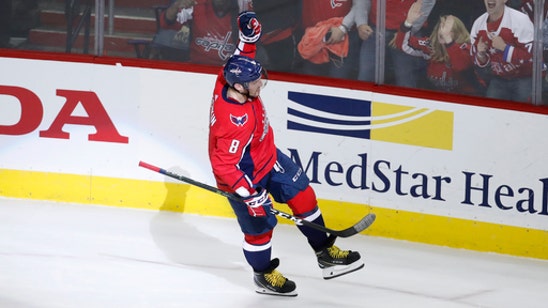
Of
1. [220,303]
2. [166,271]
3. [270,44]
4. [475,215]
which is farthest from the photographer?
[270,44]

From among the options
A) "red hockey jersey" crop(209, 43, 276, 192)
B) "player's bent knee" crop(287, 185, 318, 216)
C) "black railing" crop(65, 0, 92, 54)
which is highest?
"black railing" crop(65, 0, 92, 54)

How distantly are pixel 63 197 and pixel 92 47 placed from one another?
3.21 feet

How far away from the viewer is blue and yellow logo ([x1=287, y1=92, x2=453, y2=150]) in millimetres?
6246

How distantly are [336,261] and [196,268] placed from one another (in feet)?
2.73

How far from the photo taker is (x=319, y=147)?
6.54m

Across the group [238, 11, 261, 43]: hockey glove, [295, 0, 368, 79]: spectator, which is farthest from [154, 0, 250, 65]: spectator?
[238, 11, 261, 43]: hockey glove

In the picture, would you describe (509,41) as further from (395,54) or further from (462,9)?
(395,54)

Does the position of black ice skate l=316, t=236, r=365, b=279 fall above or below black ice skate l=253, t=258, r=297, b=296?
above

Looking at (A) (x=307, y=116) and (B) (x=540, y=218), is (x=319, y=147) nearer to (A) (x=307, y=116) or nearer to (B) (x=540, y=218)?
(A) (x=307, y=116)

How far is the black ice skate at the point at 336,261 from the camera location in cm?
542

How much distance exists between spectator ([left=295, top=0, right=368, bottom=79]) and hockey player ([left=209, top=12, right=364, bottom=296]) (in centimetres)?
120

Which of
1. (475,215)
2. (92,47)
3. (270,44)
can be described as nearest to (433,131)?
(475,215)

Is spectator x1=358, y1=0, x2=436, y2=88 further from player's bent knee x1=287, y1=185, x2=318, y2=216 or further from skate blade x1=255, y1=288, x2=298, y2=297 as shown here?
skate blade x1=255, y1=288, x2=298, y2=297

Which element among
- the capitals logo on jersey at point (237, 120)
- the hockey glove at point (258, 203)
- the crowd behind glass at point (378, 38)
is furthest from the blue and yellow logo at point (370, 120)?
the capitals logo on jersey at point (237, 120)
